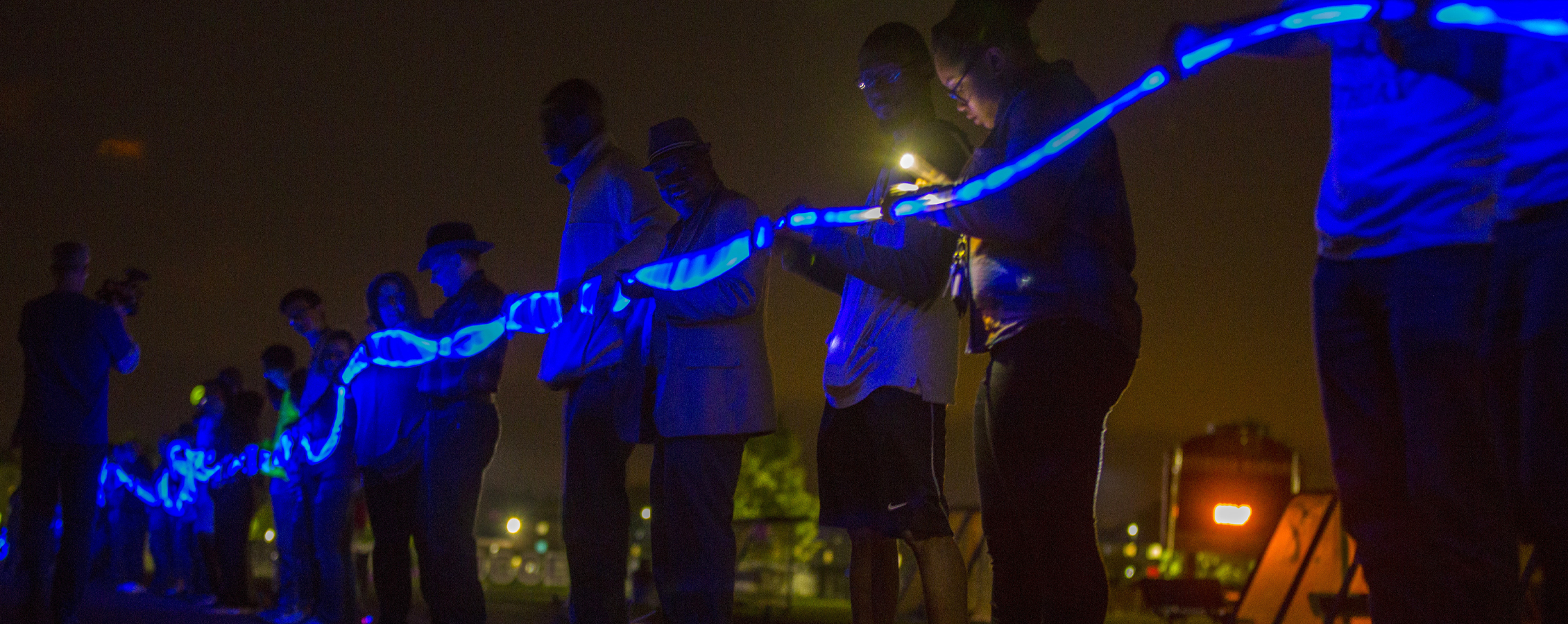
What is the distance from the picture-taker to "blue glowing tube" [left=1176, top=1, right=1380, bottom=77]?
232 cm

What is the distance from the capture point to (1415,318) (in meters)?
2.27

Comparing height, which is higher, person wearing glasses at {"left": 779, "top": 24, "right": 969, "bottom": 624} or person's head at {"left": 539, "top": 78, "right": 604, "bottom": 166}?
person's head at {"left": 539, "top": 78, "right": 604, "bottom": 166}

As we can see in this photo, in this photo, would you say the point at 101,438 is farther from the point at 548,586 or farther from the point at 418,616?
the point at 548,586

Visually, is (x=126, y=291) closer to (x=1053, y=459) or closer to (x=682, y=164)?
(x=682, y=164)

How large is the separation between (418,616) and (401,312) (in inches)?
125

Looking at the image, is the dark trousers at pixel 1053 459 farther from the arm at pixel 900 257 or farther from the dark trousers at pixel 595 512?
the dark trousers at pixel 595 512

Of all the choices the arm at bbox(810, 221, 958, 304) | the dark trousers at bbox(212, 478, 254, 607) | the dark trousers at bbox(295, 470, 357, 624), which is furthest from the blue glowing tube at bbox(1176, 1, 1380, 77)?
the dark trousers at bbox(212, 478, 254, 607)

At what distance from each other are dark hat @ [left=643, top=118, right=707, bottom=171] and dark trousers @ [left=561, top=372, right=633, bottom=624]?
0.86 metres

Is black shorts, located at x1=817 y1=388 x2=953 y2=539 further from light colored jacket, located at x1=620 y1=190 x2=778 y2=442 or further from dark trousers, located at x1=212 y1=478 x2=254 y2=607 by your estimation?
dark trousers, located at x1=212 y1=478 x2=254 y2=607

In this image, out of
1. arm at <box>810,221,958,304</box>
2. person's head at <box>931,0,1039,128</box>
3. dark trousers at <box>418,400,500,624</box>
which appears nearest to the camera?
person's head at <box>931,0,1039,128</box>

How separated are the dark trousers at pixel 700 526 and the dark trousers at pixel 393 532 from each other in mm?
2206

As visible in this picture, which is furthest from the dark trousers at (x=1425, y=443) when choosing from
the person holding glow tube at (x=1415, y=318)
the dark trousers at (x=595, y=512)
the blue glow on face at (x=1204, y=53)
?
the dark trousers at (x=595, y=512)

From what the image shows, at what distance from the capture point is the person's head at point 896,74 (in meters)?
4.11

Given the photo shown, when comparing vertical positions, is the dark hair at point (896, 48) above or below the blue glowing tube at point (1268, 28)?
above
